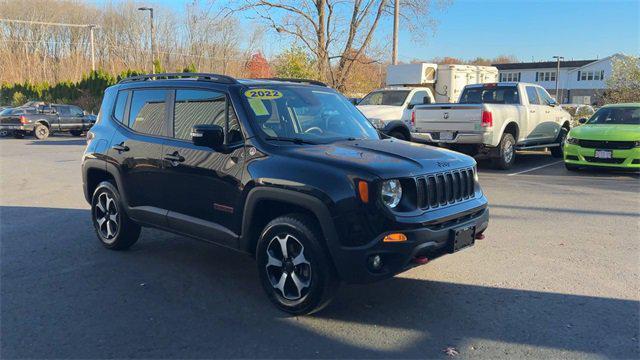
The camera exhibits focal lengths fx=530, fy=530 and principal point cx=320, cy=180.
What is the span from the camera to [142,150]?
216 inches

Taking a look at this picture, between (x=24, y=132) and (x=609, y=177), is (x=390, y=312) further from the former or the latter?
(x=24, y=132)

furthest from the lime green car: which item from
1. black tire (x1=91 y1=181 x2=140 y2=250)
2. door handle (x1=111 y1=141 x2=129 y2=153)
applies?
door handle (x1=111 y1=141 x2=129 y2=153)

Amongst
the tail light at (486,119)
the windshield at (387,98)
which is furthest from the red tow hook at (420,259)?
the windshield at (387,98)

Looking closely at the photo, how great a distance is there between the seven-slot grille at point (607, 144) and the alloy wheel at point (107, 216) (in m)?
9.66

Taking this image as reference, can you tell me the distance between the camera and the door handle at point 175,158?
5035mm

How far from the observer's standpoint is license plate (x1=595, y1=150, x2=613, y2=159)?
430 inches

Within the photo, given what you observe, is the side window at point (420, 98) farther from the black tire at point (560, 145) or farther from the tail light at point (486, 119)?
the tail light at point (486, 119)

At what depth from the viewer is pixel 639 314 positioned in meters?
4.19

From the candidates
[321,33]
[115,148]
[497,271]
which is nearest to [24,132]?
[321,33]

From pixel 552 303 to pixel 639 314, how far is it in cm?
63

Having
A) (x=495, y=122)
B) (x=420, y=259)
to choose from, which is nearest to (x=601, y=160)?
(x=495, y=122)

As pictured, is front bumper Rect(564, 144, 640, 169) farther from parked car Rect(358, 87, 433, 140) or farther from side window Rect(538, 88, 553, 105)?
parked car Rect(358, 87, 433, 140)

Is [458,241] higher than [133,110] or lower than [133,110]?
lower

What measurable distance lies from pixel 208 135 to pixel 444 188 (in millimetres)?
2015
